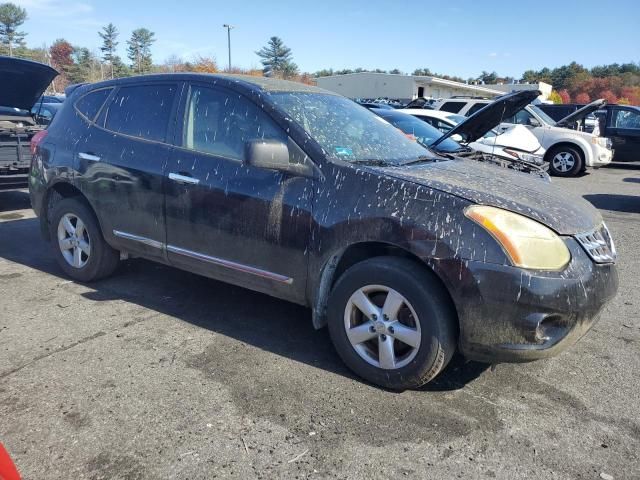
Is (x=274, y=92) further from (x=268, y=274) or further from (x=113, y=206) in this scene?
(x=113, y=206)

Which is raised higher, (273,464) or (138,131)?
(138,131)

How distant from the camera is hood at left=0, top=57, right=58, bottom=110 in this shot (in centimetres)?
726

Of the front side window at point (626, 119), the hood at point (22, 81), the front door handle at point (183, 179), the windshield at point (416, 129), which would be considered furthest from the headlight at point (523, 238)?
the front side window at point (626, 119)

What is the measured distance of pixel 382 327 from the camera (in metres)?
3.00

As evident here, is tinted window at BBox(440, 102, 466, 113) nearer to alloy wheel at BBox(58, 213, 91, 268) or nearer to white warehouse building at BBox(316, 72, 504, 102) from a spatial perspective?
alloy wheel at BBox(58, 213, 91, 268)

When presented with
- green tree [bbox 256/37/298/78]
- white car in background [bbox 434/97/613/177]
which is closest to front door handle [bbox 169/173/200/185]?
white car in background [bbox 434/97/613/177]

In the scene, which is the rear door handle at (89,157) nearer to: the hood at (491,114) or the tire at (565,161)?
the hood at (491,114)

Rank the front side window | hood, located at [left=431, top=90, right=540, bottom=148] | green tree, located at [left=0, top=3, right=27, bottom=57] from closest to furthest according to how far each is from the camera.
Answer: hood, located at [left=431, top=90, right=540, bottom=148]
the front side window
green tree, located at [left=0, top=3, right=27, bottom=57]

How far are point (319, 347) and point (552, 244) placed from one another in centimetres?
163

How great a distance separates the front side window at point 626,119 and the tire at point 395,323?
49.0 ft

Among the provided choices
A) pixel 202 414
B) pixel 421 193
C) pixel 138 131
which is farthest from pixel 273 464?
pixel 138 131

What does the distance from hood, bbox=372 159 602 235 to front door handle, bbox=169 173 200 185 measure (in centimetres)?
131

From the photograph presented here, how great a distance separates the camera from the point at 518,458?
2.50 m

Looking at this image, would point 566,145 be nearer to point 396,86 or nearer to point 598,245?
point 598,245
